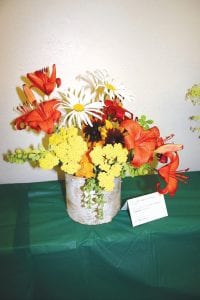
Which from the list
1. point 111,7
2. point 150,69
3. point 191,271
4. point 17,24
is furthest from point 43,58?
point 191,271

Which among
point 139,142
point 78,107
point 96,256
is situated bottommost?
point 96,256

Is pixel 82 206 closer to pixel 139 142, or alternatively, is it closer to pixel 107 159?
pixel 107 159

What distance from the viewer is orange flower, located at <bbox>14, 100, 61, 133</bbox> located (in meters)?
0.83

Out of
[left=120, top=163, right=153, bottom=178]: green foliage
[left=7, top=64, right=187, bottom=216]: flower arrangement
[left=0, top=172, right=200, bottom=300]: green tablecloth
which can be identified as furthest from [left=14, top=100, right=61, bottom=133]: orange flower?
[left=0, top=172, right=200, bottom=300]: green tablecloth

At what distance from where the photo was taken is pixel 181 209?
1152mm

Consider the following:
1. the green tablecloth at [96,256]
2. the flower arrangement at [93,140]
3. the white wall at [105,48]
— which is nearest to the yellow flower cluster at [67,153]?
the flower arrangement at [93,140]

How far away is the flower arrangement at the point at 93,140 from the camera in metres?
0.83

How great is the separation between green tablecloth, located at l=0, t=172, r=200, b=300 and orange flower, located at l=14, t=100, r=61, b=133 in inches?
17.1

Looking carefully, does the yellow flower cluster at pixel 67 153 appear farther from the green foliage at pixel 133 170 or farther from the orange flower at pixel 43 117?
the green foliage at pixel 133 170

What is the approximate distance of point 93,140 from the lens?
0.92 metres

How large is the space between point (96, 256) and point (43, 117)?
0.58 m

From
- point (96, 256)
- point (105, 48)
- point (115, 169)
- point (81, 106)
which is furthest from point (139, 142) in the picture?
point (105, 48)

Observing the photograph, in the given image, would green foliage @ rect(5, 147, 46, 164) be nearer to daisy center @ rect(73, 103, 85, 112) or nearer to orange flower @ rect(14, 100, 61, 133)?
orange flower @ rect(14, 100, 61, 133)

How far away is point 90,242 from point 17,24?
1.04m
